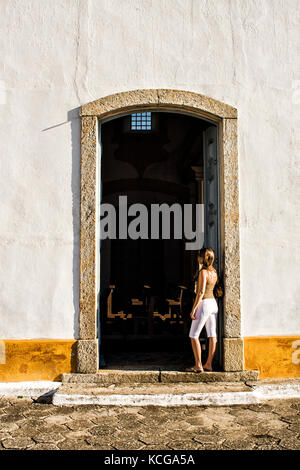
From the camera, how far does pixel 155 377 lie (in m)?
4.88

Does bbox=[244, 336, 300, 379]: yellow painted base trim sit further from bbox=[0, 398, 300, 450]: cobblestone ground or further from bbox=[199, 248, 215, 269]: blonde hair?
bbox=[199, 248, 215, 269]: blonde hair

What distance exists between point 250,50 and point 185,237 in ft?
19.0

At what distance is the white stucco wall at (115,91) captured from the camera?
501cm

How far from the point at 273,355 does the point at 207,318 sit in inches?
34.1

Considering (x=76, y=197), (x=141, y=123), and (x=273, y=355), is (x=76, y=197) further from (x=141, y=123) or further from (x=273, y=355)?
(x=141, y=123)

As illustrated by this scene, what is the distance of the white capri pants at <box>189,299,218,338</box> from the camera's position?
16.3 ft

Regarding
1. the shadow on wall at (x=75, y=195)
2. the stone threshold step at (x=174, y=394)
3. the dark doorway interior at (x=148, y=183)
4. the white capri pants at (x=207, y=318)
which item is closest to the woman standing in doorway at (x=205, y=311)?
the white capri pants at (x=207, y=318)

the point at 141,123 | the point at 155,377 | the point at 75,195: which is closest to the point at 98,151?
the point at 75,195

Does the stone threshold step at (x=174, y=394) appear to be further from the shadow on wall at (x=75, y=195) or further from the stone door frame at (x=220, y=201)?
the shadow on wall at (x=75, y=195)

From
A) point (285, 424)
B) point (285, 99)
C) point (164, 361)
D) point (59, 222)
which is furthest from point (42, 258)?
point (285, 99)

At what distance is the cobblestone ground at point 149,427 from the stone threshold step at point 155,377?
0.50m

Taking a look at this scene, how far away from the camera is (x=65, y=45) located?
16.9 feet

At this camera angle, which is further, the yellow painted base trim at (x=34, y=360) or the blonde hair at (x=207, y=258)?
the blonde hair at (x=207, y=258)
